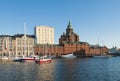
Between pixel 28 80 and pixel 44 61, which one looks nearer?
pixel 28 80

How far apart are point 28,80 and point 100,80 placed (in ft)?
61.0

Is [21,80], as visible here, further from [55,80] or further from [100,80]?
[100,80]

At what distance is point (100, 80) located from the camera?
222 feet

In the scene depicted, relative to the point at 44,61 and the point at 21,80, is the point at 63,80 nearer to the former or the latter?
the point at 21,80

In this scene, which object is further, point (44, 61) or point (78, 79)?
point (44, 61)

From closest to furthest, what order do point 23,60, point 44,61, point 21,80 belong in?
point 21,80
point 44,61
point 23,60

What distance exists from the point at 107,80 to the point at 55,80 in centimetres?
1367

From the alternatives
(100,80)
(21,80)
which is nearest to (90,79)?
(100,80)

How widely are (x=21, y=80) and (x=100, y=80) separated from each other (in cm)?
2038

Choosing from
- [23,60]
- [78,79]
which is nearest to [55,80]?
[78,79]

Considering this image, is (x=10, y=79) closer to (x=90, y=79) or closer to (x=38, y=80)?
(x=38, y=80)

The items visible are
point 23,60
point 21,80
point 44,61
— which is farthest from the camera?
point 23,60

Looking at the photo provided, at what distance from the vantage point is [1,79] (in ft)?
225

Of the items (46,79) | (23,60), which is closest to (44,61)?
(23,60)
